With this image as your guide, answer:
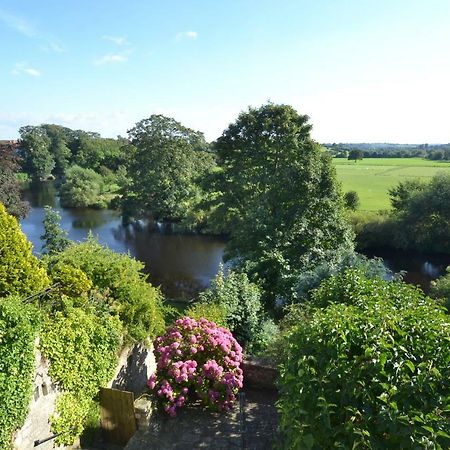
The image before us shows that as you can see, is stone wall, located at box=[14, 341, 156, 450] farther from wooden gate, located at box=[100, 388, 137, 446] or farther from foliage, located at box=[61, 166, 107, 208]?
foliage, located at box=[61, 166, 107, 208]

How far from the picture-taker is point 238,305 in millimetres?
11586

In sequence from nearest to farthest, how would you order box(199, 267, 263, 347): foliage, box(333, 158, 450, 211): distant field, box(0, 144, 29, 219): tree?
box(199, 267, 263, 347): foliage, box(0, 144, 29, 219): tree, box(333, 158, 450, 211): distant field

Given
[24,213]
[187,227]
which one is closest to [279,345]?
[24,213]

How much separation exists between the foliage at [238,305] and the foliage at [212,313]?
222mm

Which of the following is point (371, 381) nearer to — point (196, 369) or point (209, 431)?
point (209, 431)

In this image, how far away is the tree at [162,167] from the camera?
111 feet

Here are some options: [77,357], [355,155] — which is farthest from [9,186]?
[355,155]

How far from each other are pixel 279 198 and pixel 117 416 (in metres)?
12.5

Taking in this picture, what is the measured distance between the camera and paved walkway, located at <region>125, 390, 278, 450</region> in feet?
23.5

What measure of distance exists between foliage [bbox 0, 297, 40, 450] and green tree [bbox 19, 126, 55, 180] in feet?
217

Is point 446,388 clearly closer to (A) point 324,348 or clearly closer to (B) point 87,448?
(A) point 324,348

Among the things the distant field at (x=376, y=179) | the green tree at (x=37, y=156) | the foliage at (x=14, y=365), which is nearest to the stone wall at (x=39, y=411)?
the foliage at (x=14, y=365)

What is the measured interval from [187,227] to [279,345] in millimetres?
26678

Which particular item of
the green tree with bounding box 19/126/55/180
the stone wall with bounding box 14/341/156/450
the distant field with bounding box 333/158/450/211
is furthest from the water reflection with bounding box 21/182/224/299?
the green tree with bounding box 19/126/55/180
